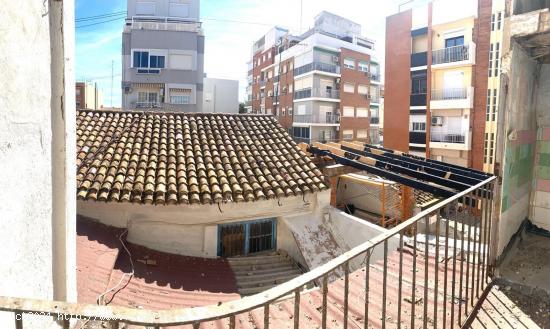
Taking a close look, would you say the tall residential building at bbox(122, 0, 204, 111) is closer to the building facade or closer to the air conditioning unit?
the building facade

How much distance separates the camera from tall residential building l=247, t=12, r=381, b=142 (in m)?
39.2

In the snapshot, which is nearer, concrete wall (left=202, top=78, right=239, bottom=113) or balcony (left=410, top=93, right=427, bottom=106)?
balcony (left=410, top=93, right=427, bottom=106)

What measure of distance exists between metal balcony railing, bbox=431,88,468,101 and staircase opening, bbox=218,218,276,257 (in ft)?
76.0

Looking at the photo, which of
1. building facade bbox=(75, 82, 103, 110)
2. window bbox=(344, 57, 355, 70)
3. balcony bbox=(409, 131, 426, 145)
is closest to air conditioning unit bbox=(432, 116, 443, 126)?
balcony bbox=(409, 131, 426, 145)

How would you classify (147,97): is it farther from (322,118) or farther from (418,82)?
(418,82)

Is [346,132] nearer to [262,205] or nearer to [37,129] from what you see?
[262,205]

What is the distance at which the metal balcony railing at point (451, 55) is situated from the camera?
84.5ft

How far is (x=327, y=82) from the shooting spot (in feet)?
131

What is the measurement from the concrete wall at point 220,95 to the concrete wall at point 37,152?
42944 millimetres

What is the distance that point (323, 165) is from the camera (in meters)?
12.1

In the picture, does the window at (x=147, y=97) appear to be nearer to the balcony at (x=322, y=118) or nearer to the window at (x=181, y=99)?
the window at (x=181, y=99)

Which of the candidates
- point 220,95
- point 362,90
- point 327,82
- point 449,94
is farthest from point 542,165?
point 220,95

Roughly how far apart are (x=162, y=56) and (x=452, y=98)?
77.3 ft

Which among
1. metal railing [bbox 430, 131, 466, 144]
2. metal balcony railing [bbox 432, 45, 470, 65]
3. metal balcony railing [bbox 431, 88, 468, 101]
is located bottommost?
metal railing [bbox 430, 131, 466, 144]
